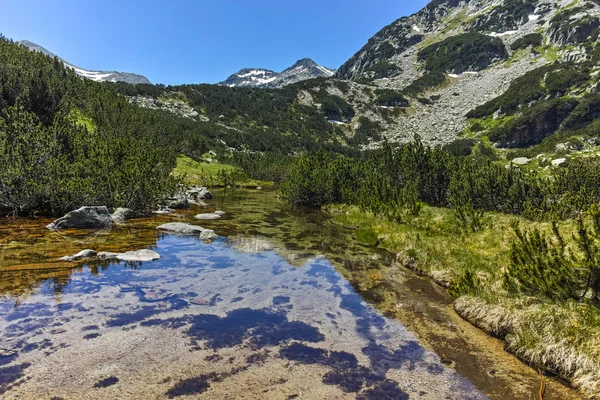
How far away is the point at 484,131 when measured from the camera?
383 ft

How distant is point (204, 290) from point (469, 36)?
736 feet

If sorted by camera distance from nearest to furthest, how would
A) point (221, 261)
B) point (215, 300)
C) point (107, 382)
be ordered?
point (107, 382)
point (215, 300)
point (221, 261)

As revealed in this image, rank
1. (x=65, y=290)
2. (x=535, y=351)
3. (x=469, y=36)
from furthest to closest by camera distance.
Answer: (x=469, y=36) < (x=65, y=290) < (x=535, y=351)

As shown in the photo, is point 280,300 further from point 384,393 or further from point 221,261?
point 384,393

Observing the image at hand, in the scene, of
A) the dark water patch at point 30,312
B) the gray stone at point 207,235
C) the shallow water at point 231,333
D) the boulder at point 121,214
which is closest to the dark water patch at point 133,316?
the shallow water at point 231,333

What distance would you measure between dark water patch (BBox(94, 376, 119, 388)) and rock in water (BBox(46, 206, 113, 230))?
51.9 ft

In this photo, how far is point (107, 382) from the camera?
6645 mm

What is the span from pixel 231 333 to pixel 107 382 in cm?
311

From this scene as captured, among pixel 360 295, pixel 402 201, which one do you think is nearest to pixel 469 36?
pixel 402 201

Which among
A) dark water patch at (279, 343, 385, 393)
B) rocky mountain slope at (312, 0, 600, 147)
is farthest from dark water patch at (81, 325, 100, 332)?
rocky mountain slope at (312, 0, 600, 147)

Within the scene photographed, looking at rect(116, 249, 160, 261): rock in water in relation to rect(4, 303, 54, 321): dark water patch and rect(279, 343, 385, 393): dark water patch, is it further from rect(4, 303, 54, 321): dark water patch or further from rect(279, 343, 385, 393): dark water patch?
rect(279, 343, 385, 393): dark water patch

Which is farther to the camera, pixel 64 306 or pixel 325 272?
pixel 325 272

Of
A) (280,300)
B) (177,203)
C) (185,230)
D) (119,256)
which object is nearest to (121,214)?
(185,230)

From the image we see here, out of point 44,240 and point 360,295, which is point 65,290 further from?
point 360,295
